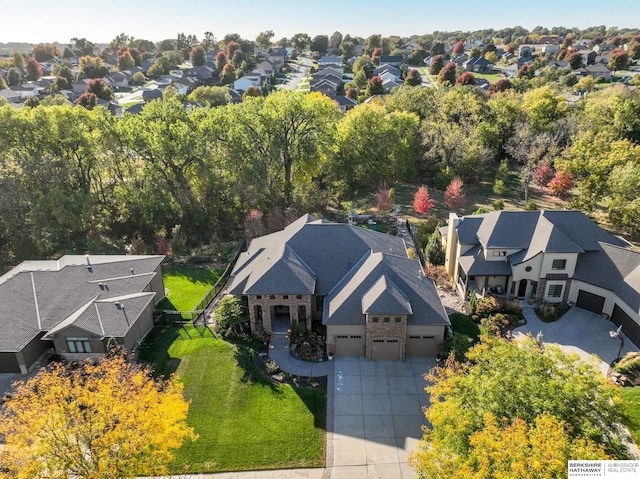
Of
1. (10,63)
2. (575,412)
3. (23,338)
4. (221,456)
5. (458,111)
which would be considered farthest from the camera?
(10,63)

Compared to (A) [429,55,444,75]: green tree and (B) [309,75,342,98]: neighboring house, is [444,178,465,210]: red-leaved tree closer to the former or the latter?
(B) [309,75,342,98]: neighboring house

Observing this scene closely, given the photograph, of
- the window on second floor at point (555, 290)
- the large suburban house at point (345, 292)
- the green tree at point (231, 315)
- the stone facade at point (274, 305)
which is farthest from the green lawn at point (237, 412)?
the window on second floor at point (555, 290)

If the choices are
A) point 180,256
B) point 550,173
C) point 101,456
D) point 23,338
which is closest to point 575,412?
point 101,456

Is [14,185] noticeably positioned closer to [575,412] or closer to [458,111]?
[575,412]

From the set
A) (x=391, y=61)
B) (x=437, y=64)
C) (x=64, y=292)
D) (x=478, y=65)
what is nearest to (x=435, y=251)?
(x=64, y=292)

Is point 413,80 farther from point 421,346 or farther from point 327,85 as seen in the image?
point 421,346

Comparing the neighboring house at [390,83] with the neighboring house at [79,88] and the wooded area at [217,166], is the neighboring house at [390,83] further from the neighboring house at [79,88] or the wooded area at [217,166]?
the neighboring house at [79,88]

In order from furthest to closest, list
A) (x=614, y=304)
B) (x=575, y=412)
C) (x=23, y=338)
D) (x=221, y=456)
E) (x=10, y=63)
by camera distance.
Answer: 1. (x=10, y=63)
2. (x=614, y=304)
3. (x=23, y=338)
4. (x=221, y=456)
5. (x=575, y=412)
